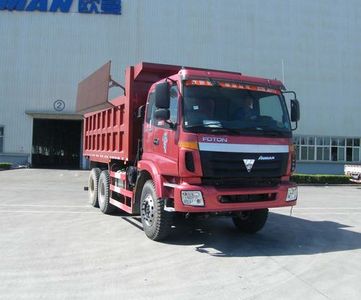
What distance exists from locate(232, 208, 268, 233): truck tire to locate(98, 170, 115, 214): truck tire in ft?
10.9

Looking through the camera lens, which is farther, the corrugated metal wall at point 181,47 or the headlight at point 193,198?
the corrugated metal wall at point 181,47

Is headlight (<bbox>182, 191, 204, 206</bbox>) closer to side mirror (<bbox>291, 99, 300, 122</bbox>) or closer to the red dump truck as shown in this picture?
the red dump truck

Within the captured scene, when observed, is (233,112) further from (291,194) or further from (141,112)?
(141,112)

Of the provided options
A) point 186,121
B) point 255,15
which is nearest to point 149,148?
point 186,121

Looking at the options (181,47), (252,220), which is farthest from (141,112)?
(181,47)

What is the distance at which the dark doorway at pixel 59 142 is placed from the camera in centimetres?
4828

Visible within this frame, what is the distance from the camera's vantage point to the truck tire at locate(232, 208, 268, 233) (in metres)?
9.55

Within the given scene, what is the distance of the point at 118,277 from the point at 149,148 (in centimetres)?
318

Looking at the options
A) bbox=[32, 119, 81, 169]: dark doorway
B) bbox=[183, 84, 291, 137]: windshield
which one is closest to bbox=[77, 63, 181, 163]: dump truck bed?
bbox=[183, 84, 291, 137]: windshield

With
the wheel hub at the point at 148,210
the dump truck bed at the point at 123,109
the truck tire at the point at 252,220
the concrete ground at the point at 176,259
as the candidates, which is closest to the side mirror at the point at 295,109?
the truck tire at the point at 252,220

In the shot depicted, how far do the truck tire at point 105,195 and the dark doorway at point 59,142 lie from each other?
34.1 meters

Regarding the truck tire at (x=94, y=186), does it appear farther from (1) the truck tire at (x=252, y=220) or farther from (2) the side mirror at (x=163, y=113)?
(2) the side mirror at (x=163, y=113)

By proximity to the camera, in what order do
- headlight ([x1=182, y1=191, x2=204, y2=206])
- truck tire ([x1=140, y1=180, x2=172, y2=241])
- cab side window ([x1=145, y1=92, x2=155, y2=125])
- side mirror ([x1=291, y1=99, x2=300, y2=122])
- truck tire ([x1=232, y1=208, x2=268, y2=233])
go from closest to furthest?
headlight ([x1=182, y1=191, x2=204, y2=206]), truck tire ([x1=140, y1=180, x2=172, y2=241]), cab side window ([x1=145, y1=92, x2=155, y2=125]), side mirror ([x1=291, y1=99, x2=300, y2=122]), truck tire ([x1=232, y1=208, x2=268, y2=233])

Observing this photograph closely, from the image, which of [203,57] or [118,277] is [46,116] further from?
[118,277]
